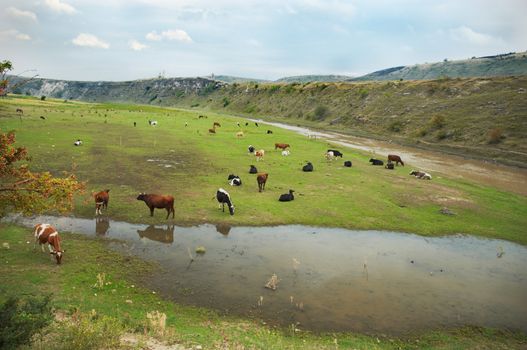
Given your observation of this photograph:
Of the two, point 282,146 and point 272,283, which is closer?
point 272,283

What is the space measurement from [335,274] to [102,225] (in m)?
11.5

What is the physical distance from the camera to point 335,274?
49.0 ft

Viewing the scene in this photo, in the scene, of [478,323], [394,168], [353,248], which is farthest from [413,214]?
[394,168]

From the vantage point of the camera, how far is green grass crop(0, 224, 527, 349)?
10.1m

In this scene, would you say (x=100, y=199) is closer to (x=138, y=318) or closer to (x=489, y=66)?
(x=138, y=318)

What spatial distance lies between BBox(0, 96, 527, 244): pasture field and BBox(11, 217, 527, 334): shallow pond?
1.47m

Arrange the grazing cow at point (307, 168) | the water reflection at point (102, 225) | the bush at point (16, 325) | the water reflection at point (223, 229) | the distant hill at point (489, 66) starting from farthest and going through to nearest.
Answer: the distant hill at point (489, 66)
the grazing cow at point (307, 168)
the water reflection at point (223, 229)
the water reflection at point (102, 225)
the bush at point (16, 325)

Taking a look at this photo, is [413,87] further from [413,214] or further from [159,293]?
[159,293]

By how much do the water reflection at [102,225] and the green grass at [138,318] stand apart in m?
3.06

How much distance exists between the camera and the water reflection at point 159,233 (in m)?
17.3

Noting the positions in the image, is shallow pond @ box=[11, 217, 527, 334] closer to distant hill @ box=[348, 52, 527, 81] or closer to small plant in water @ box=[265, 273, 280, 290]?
small plant in water @ box=[265, 273, 280, 290]

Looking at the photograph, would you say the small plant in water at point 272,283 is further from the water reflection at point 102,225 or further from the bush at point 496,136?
the bush at point 496,136

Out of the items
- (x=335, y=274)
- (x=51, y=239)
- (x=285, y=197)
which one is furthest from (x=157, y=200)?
(x=335, y=274)

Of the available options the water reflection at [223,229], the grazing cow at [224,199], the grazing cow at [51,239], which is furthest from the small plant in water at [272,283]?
the grazing cow at [51,239]
